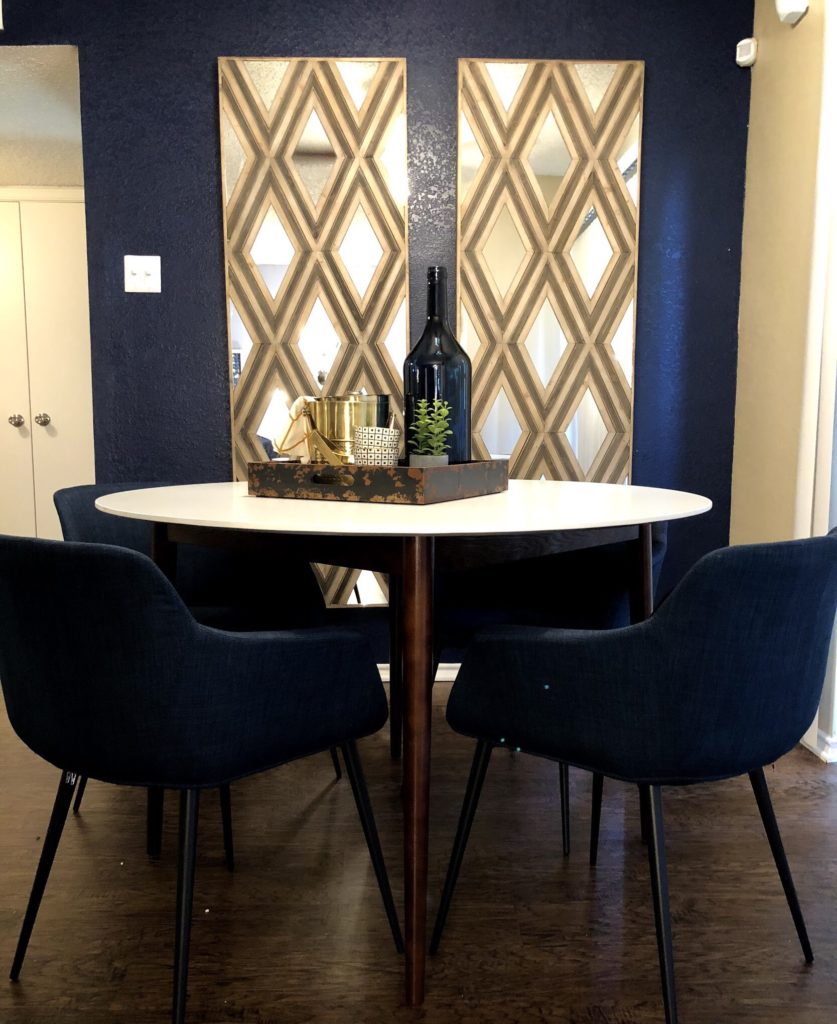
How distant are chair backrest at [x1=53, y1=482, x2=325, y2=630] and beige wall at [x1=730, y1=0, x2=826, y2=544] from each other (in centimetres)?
141

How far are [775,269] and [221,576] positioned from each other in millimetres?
1821

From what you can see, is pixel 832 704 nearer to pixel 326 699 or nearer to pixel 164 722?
pixel 326 699

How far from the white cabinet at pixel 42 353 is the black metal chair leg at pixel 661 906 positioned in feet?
13.5

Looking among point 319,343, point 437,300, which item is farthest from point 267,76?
point 437,300

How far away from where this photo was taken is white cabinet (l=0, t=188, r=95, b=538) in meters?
4.50

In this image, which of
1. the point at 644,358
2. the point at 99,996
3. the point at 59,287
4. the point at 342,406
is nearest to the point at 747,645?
the point at 342,406

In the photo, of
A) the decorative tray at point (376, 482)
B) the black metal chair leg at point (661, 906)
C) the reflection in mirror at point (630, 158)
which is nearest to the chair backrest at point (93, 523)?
the decorative tray at point (376, 482)

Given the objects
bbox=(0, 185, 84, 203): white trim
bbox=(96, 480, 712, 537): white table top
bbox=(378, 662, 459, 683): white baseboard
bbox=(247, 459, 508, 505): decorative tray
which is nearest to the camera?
bbox=(96, 480, 712, 537): white table top

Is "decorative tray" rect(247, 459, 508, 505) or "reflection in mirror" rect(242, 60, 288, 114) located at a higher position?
"reflection in mirror" rect(242, 60, 288, 114)

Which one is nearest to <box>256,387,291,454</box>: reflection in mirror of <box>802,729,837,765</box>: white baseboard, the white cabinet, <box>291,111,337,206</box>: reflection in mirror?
<box>291,111,337,206</box>: reflection in mirror

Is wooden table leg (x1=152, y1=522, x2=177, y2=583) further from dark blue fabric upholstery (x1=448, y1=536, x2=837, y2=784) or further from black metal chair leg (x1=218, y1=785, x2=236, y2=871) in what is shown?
dark blue fabric upholstery (x1=448, y1=536, x2=837, y2=784)

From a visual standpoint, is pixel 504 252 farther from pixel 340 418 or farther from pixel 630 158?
pixel 340 418

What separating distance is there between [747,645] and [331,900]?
0.90 metres

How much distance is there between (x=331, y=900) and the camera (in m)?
1.47
